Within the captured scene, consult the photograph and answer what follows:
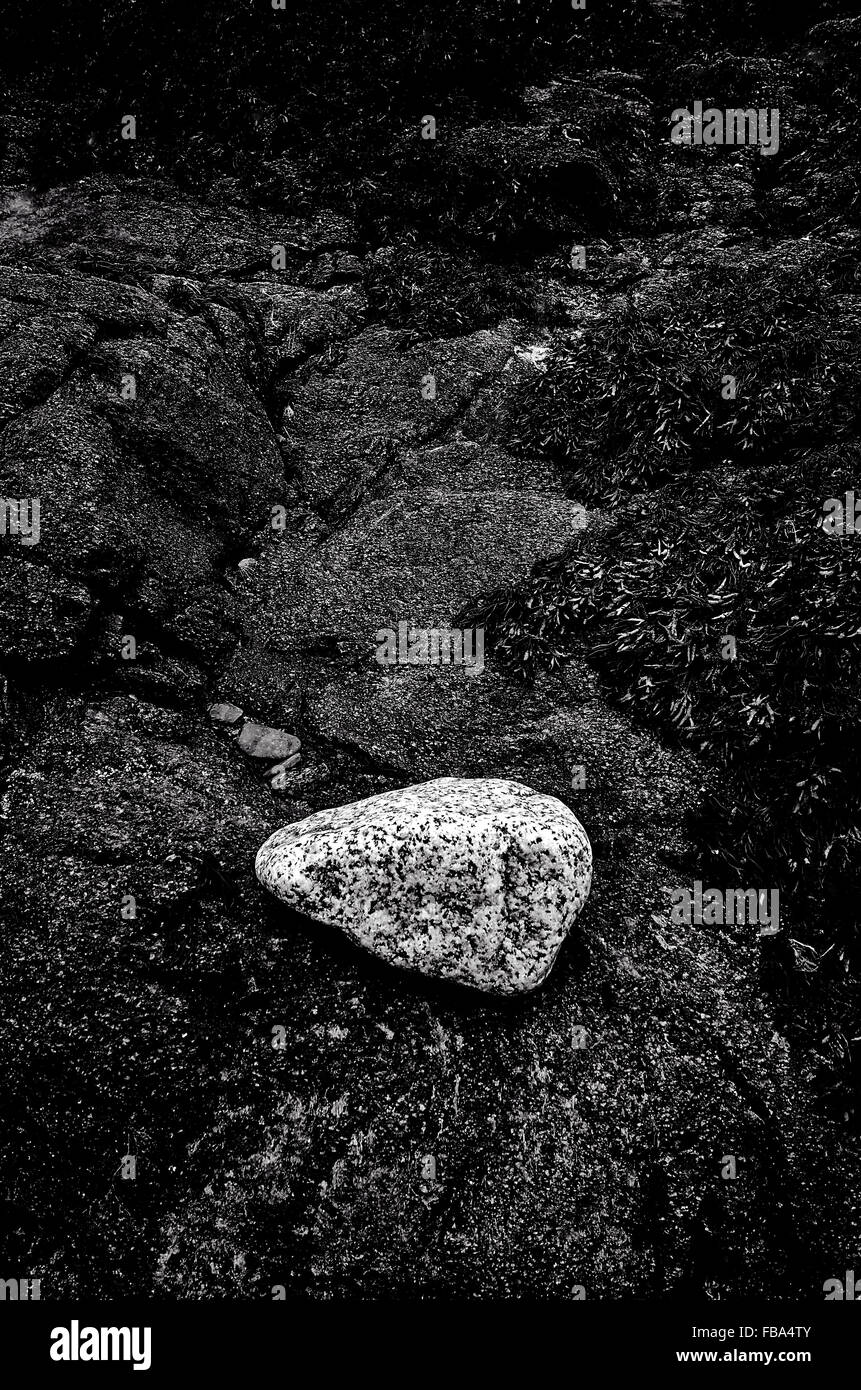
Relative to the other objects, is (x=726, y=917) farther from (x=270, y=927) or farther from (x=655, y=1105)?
(x=270, y=927)

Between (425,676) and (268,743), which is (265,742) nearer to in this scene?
(268,743)

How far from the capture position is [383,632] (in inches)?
195

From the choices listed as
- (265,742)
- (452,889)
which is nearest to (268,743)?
(265,742)

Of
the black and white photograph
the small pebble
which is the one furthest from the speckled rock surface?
the small pebble

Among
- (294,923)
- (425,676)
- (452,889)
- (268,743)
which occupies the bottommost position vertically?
(294,923)

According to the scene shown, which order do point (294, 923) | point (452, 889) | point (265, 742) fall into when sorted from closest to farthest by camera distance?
point (452, 889) < point (294, 923) < point (265, 742)

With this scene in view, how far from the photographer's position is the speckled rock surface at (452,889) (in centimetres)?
303

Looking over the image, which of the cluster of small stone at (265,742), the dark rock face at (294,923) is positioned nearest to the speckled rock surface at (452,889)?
the dark rock face at (294,923)

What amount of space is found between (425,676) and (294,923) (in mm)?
1899

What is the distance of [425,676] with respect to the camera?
467 centimetres

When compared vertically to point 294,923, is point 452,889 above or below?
above

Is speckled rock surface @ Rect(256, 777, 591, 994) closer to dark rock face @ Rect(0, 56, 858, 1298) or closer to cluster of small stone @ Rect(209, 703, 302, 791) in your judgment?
dark rock face @ Rect(0, 56, 858, 1298)

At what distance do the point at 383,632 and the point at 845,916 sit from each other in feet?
10.3

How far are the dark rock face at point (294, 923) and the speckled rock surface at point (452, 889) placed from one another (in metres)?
0.19
